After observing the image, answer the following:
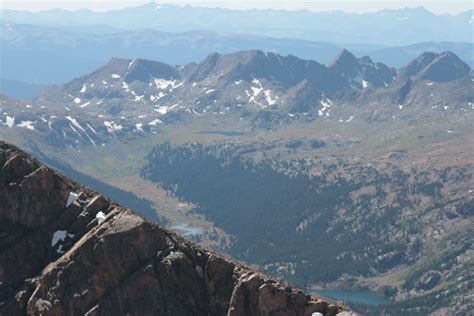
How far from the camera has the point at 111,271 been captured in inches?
3543

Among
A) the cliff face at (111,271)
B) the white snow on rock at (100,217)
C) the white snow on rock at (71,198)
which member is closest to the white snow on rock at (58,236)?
the cliff face at (111,271)

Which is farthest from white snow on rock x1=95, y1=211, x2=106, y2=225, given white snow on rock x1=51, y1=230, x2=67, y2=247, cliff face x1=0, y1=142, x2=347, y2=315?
white snow on rock x1=51, y1=230, x2=67, y2=247

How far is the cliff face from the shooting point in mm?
87625

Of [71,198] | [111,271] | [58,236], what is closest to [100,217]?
[58,236]

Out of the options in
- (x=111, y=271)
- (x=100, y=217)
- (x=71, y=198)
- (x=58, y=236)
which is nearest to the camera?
(x=111, y=271)

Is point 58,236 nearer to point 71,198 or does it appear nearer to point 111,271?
point 71,198

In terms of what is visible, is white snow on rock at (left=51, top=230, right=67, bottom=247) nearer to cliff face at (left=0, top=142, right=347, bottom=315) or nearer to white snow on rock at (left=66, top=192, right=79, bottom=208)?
cliff face at (left=0, top=142, right=347, bottom=315)

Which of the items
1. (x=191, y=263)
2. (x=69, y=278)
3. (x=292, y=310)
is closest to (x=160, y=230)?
(x=191, y=263)

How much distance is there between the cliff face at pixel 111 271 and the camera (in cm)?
8762

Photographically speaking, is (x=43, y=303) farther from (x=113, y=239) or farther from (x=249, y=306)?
(x=249, y=306)

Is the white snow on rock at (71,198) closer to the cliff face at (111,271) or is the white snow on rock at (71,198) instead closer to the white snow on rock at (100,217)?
the cliff face at (111,271)

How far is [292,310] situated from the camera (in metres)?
86.4

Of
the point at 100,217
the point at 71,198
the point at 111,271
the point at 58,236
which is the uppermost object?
the point at 71,198

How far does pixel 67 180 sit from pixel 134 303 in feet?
72.6
